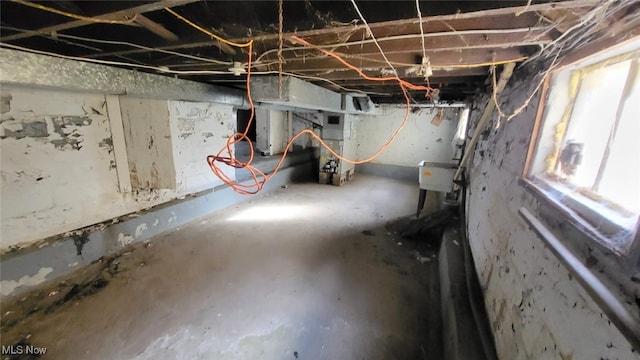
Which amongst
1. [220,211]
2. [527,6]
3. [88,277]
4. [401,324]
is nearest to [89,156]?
[88,277]

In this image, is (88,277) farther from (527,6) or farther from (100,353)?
(527,6)

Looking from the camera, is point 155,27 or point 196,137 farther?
point 196,137

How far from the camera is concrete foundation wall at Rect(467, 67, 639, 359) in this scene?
0.64m

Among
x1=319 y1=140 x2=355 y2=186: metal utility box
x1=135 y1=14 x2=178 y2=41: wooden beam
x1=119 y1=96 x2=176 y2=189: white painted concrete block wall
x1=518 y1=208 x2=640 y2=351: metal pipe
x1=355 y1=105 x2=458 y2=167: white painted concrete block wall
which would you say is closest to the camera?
x1=518 y1=208 x2=640 y2=351: metal pipe

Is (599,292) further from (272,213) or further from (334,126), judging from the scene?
(334,126)

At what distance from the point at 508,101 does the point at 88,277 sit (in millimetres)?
3664

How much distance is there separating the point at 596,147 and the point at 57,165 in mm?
3559

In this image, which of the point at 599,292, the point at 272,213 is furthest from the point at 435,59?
the point at 272,213

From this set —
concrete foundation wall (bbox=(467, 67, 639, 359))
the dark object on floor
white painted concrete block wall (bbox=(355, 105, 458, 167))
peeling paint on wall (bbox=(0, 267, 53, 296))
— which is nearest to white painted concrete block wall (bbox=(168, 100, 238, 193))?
peeling paint on wall (bbox=(0, 267, 53, 296))

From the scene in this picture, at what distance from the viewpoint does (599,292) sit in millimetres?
614

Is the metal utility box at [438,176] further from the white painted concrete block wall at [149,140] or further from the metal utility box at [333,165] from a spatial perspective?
the white painted concrete block wall at [149,140]

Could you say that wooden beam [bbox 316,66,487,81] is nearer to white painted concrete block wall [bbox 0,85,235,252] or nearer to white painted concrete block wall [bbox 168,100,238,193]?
white painted concrete block wall [bbox 168,100,238,193]

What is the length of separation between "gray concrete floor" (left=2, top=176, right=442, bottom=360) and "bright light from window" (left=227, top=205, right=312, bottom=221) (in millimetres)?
296

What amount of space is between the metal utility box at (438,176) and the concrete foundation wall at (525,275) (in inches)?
48.5
